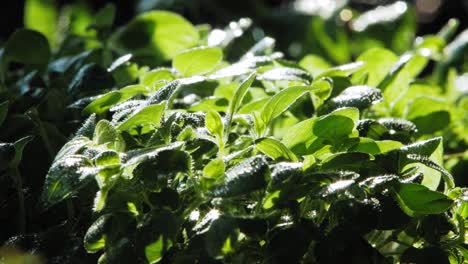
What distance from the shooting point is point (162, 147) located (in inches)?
21.0

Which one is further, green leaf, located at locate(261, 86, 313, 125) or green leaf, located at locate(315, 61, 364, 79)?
green leaf, located at locate(315, 61, 364, 79)

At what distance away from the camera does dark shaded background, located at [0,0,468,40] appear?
192cm

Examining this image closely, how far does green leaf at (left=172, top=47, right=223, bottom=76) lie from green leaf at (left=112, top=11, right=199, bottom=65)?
0.25 m

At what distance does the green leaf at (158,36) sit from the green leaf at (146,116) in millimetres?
468

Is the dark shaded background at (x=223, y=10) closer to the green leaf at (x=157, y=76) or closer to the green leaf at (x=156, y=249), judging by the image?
the green leaf at (x=157, y=76)

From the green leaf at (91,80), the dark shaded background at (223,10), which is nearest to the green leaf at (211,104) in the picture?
the green leaf at (91,80)

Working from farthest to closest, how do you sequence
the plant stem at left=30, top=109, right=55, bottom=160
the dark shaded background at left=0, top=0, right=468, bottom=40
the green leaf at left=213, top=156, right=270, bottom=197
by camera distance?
the dark shaded background at left=0, top=0, right=468, bottom=40
the plant stem at left=30, top=109, right=55, bottom=160
the green leaf at left=213, top=156, right=270, bottom=197

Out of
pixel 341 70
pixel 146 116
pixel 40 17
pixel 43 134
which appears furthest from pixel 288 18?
pixel 146 116

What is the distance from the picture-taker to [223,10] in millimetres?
1996

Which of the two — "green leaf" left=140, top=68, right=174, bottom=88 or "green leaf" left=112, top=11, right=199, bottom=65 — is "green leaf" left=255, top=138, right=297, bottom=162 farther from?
"green leaf" left=112, top=11, right=199, bottom=65

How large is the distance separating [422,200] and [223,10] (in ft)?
4.92

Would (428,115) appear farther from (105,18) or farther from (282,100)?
(105,18)

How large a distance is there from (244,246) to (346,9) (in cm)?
122

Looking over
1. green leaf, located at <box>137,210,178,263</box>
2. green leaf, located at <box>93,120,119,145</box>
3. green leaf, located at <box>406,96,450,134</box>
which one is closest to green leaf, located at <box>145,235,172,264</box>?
green leaf, located at <box>137,210,178,263</box>
